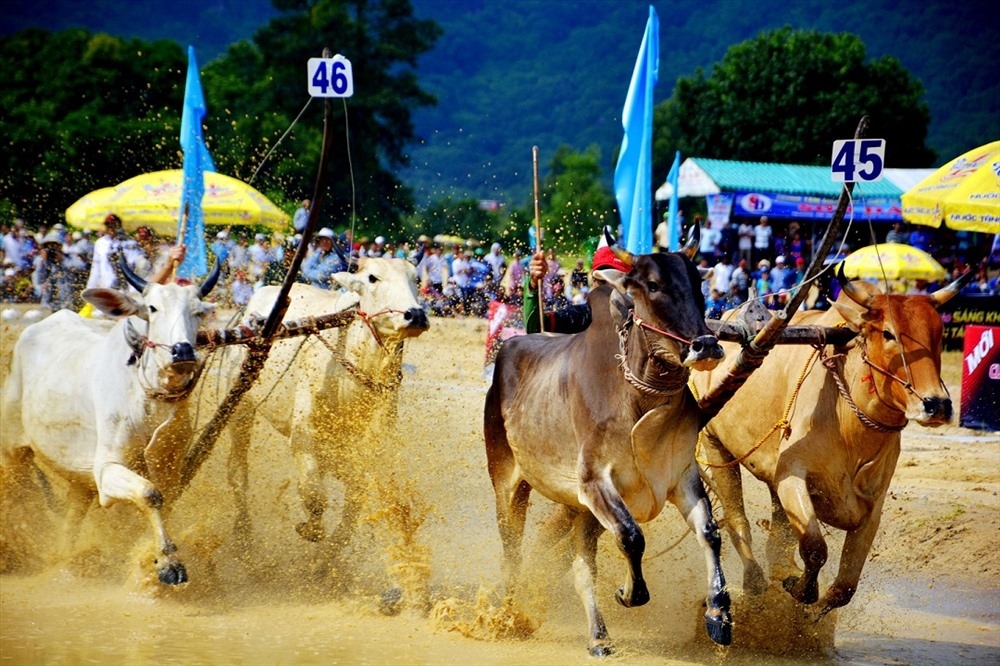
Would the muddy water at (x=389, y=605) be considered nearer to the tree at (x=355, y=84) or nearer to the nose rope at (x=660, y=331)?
the nose rope at (x=660, y=331)

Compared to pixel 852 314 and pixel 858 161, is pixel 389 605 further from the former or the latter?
pixel 858 161

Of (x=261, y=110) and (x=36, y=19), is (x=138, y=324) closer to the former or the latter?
(x=261, y=110)

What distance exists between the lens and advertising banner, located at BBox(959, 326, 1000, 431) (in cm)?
1267

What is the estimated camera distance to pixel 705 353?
5566 mm

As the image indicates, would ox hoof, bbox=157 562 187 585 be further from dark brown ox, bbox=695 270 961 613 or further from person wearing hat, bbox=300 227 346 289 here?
person wearing hat, bbox=300 227 346 289

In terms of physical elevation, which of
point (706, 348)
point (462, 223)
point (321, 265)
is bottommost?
point (706, 348)

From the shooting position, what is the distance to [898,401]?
20.9 feet

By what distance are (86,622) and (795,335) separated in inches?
165

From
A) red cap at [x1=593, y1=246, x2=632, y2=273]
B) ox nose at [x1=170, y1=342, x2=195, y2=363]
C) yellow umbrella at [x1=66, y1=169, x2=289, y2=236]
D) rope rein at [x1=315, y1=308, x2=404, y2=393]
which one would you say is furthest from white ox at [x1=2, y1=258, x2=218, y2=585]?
yellow umbrella at [x1=66, y1=169, x2=289, y2=236]

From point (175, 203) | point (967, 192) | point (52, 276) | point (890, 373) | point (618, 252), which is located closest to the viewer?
point (618, 252)

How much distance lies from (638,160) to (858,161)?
5590 mm

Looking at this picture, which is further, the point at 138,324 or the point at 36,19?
the point at 36,19

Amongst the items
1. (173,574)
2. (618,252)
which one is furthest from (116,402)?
(618,252)

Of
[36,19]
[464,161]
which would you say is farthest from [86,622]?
[36,19]
